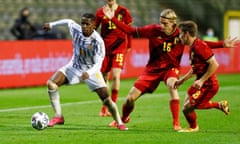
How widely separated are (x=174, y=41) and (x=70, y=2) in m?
20.4

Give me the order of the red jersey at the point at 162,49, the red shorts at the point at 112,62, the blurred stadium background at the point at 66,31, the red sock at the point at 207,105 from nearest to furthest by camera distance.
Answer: the red sock at the point at 207,105, the red jersey at the point at 162,49, the red shorts at the point at 112,62, the blurred stadium background at the point at 66,31

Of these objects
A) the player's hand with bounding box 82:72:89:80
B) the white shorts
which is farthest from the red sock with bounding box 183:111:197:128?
the player's hand with bounding box 82:72:89:80

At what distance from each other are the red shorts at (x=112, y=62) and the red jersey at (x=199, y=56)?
366cm

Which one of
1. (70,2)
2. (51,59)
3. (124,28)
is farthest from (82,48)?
(70,2)

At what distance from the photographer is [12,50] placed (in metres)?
24.0

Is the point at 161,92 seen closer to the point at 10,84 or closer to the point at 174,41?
the point at 10,84

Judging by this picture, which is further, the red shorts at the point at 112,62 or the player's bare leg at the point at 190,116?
the red shorts at the point at 112,62

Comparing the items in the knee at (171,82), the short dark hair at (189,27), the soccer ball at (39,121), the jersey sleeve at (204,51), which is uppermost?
the short dark hair at (189,27)

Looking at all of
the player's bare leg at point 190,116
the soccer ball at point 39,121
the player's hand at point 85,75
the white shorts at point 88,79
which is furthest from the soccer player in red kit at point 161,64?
the soccer ball at point 39,121

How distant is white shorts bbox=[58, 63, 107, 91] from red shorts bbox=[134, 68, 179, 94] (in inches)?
25.6

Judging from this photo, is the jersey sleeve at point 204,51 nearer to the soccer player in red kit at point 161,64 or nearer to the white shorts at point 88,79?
the soccer player in red kit at point 161,64

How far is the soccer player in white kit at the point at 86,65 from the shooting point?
1349 cm

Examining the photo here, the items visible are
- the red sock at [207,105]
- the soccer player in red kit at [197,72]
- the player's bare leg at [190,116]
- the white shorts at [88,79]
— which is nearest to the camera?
the soccer player in red kit at [197,72]

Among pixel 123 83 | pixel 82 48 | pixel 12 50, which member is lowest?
pixel 123 83
